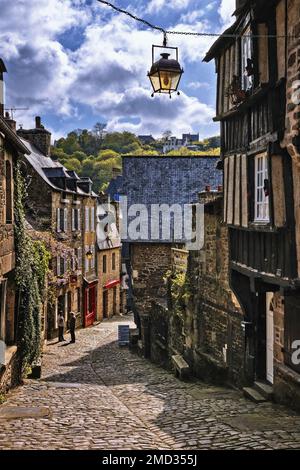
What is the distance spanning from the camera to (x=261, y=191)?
31.2 feet

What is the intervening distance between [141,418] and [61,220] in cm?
1984

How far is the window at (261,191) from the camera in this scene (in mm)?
9094

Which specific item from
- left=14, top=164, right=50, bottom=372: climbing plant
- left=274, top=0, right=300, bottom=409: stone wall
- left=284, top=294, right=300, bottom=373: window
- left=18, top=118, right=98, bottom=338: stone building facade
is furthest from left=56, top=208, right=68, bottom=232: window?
left=274, top=0, right=300, bottom=409: stone wall

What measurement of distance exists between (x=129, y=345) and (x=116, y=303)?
16736 mm

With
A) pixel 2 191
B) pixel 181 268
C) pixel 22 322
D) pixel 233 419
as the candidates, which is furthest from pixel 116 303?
pixel 233 419

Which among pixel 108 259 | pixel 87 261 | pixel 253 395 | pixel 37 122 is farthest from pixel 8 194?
pixel 108 259

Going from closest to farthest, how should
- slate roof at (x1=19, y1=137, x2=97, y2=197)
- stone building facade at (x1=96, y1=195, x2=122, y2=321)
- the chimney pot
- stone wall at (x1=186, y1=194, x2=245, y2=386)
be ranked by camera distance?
stone wall at (x1=186, y1=194, x2=245, y2=386) → slate roof at (x1=19, y1=137, x2=97, y2=197) → the chimney pot → stone building facade at (x1=96, y1=195, x2=122, y2=321)

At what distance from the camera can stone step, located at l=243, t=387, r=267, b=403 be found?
32.3 feet

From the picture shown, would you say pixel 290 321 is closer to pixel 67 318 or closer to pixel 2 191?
pixel 2 191

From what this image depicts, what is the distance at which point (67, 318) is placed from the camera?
95.8 ft

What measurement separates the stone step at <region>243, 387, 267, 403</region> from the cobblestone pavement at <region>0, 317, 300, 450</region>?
0.52 ft

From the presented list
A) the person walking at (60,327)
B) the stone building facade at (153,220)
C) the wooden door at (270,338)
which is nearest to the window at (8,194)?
the wooden door at (270,338)

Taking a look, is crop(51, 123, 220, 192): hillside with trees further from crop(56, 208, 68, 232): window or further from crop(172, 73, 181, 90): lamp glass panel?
crop(172, 73, 181, 90): lamp glass panel

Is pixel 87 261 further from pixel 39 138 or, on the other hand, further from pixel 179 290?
pixel 179 290
